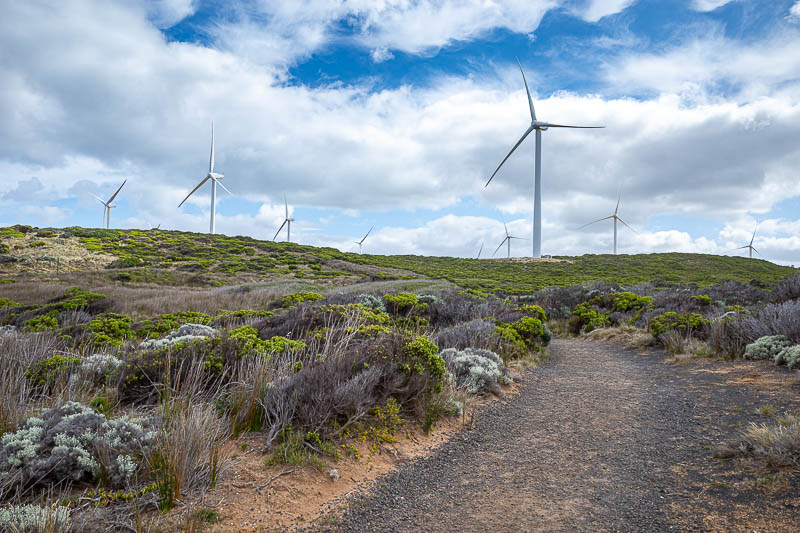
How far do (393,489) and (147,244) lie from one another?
175 feet

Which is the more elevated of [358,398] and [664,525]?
[358,398]

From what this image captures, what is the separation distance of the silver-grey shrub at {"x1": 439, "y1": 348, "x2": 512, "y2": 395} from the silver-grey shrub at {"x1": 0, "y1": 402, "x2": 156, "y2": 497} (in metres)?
4.61

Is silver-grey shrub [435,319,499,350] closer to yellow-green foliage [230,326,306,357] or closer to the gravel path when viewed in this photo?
the gravel path

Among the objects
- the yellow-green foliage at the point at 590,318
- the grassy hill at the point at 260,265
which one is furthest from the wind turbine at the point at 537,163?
the yellow-green foliage at the point at 590,318

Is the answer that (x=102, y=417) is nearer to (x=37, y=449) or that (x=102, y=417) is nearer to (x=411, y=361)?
(x=37, y=449)

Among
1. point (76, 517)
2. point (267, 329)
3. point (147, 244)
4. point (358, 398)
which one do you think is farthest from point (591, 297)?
point (147, 244)

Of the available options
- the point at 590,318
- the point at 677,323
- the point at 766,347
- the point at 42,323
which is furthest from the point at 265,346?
the point at 590,318

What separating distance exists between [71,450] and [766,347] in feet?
34.3

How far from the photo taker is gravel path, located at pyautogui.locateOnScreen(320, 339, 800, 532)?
371 centimetres

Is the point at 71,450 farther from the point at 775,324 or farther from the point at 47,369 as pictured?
the point at 775,324

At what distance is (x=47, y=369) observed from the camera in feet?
19.8

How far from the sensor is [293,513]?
376 centimetres

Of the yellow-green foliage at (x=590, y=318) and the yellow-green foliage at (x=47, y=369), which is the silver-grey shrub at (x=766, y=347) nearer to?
the yellow-green foliage at (x=590, y=318)

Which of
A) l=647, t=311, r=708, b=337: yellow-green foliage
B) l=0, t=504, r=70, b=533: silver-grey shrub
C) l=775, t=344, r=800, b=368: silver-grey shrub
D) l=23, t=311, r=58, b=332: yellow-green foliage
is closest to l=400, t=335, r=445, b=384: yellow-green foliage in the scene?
l=0, t=504, r=70, b=533: silver-grey shrub
